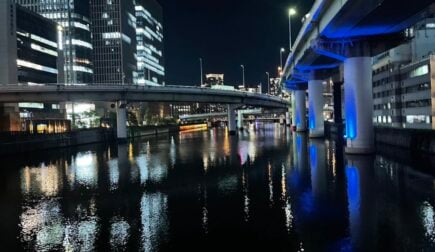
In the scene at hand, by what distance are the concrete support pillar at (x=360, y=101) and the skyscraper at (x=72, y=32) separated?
495ft

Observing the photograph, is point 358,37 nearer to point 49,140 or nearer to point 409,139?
point 409,139

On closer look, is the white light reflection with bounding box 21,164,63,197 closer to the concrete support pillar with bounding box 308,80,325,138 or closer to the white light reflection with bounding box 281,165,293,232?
the white light reflection with bounding box 281,165,293,232

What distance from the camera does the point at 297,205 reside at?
20.1 meters

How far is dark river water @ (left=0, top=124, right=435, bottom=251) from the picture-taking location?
14445 mm

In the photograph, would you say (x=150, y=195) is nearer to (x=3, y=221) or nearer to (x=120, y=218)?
(x=120, y=218)

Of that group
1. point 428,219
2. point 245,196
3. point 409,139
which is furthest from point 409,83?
point 428,219

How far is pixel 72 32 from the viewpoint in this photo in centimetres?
17962

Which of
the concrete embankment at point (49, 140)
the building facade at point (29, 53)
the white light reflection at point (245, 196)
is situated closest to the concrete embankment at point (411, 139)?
the white light reflection at point (245, 196)

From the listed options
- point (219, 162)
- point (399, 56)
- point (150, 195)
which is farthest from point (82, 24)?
point (150, 195)

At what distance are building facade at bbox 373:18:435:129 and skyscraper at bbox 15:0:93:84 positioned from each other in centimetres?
11624

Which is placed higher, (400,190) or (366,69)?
(366,69)

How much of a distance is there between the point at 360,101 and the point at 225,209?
27216mm

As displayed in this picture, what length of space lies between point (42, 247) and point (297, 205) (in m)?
10.8

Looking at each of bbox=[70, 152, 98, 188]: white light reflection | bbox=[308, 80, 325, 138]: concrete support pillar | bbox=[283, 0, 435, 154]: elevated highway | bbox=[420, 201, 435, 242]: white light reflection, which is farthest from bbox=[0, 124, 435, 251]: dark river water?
bbox=[308, 80, 325, 138]: concrete support pillar
